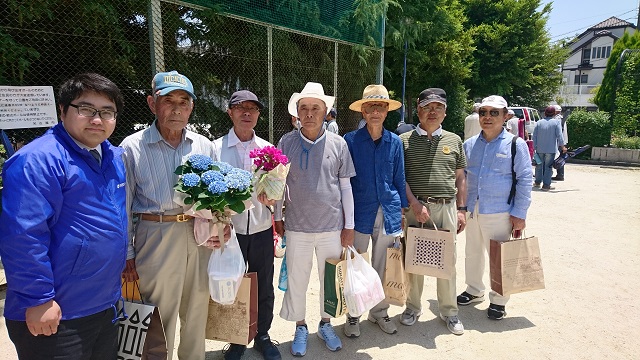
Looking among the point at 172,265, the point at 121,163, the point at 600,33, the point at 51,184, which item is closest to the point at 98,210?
the point at 51,184

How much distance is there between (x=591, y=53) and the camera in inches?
1801

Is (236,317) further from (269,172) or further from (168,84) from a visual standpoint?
Result: (168,84)

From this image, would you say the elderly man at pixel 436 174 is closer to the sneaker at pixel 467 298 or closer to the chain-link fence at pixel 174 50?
the sneaker at pixel 467 298

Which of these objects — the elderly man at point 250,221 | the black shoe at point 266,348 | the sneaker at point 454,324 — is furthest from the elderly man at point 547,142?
the black shoe at point 266,348

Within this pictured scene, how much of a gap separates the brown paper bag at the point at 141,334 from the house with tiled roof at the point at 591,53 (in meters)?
48.4

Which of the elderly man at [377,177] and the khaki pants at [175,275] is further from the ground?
the elderly man at [377,177]

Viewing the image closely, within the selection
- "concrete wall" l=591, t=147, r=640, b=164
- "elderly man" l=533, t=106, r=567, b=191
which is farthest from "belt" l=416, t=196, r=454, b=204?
"concrete wall" l=591, t=147, r=640, b=164

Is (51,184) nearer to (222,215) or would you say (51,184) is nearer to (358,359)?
(222,215)

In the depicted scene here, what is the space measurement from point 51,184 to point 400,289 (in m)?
2.63

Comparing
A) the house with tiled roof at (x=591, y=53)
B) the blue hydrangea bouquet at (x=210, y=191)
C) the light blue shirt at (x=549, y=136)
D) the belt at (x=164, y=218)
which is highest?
the house with tiled roof at (x=591, y=53)

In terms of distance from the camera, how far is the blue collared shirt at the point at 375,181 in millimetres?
3146

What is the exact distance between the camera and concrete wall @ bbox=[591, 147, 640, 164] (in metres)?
14.3

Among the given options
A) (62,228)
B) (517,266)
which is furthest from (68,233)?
(517,266)

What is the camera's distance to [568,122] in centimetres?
1599
